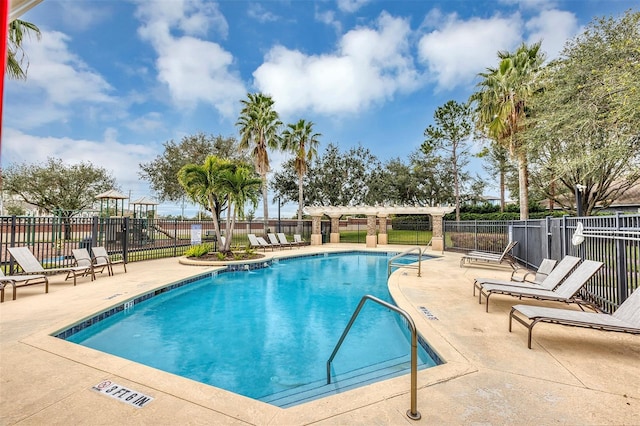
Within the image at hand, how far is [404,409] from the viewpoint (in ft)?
8.04

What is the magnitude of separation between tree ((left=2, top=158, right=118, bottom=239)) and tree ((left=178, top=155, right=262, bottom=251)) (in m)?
14.7

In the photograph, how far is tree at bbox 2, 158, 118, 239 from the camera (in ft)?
68.6

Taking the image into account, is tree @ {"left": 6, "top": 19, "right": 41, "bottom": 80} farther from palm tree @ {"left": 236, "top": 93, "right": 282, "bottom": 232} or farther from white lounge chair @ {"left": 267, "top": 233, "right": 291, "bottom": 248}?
palm tree @ {"left": 236, "top": 93, "right": 282, "bottom": 232}

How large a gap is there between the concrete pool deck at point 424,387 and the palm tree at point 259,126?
56.8 ft

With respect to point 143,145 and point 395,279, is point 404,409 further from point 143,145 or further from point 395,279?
point 143,145

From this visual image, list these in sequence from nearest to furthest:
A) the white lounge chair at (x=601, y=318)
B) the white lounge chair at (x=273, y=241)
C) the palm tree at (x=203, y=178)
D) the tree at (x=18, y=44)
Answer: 1. the white lounge chair at (x=601, y=318)
2. the tree at (x=18, y=44)
3. the palm tree at (x=203, y=178)
4. the white lounge chair at (x=273, y=241)

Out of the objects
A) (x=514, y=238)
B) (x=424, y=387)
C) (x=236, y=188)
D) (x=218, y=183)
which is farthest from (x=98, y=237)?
(x=514, y=238)

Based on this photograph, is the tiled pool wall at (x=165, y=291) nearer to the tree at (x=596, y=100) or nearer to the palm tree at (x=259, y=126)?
the tree at (x=596, y=100)

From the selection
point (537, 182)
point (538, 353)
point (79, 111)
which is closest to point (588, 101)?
point (538, 353)

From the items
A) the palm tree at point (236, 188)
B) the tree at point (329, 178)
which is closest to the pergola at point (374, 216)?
the palm tree at point (236, 188)

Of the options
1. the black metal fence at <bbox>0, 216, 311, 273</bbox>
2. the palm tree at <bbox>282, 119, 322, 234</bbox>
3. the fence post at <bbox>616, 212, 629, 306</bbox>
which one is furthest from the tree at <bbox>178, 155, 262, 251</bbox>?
the fence post at <bbox>616, 212, 629, 306</bbox>

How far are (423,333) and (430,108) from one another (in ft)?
87.2

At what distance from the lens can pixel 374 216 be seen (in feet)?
62.7

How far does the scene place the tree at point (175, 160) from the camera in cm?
2362
